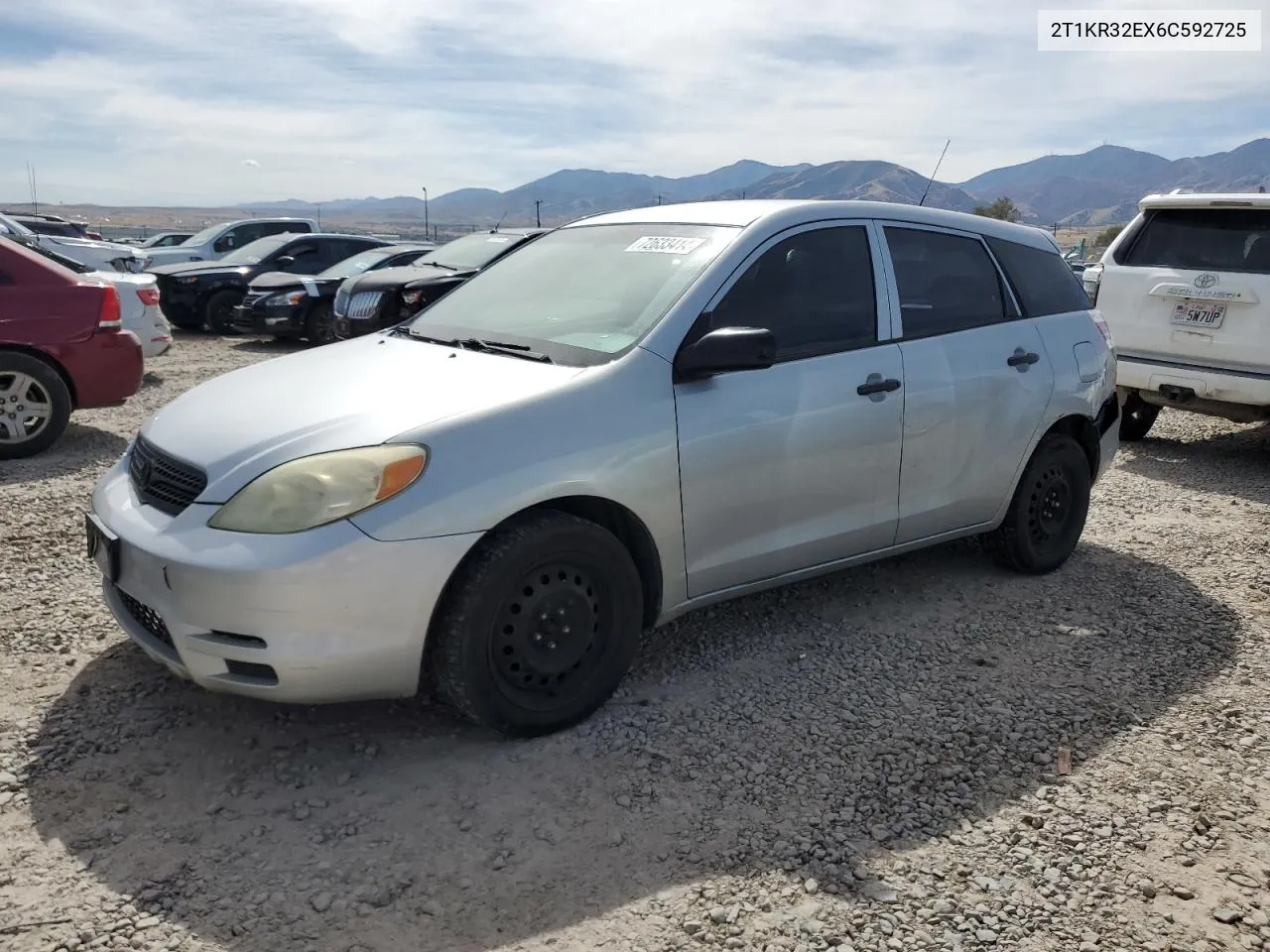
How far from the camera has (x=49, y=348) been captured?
706 cm

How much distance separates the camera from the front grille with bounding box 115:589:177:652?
320 cm

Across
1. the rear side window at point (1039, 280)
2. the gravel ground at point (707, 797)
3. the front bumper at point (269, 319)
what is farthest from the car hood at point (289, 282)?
the rear side window at point (1039, 280)

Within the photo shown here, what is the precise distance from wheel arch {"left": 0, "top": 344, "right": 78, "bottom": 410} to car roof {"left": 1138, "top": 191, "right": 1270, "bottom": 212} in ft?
24.9

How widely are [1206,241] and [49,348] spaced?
7.98m

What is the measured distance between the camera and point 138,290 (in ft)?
31.0

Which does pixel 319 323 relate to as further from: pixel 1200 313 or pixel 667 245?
pixel 667 245

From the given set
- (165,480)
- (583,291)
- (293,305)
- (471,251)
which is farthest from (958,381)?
(293,305)

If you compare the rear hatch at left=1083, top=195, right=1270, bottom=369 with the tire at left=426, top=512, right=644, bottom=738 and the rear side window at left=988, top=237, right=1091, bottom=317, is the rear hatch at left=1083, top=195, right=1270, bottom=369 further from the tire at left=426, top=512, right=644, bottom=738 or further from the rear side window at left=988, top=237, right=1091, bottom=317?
the tire at left=426, top=512, right=644, bottom=738

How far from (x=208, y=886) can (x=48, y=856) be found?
18.4 inches

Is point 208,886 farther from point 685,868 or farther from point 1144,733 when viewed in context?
point 1144,733

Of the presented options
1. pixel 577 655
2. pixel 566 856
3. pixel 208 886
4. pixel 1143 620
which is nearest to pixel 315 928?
pixel 208 886

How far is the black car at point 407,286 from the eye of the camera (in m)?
11.1

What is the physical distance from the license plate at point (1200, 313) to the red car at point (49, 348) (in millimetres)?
7353

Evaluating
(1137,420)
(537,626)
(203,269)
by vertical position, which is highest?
(203,269)
